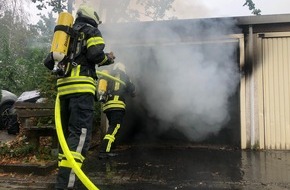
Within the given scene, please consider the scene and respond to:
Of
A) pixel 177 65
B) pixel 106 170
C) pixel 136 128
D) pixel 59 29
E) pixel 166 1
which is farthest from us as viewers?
pixel 166 1

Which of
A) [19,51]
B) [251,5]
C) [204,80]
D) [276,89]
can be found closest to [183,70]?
[204,80]

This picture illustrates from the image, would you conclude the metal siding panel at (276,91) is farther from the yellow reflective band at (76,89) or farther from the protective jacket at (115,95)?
the yellow reflective band at (76,89)

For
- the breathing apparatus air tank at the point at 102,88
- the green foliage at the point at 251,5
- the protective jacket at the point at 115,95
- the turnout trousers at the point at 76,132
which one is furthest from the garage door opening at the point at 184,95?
the green foliage at the point at 251,5

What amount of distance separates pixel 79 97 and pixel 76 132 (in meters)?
0.39

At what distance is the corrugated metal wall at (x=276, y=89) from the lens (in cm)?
682

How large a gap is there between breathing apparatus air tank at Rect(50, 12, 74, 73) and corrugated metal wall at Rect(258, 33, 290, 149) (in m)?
4.87

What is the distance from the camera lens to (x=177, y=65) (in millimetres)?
7953

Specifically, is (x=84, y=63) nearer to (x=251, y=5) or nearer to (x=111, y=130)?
(x=111, y=130)

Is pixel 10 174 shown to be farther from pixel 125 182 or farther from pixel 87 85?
pixel 87 85

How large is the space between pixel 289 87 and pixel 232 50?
4.99 ft

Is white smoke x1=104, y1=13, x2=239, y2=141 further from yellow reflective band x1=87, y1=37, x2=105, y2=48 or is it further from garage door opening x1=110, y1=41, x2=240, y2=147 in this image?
yellow reflective band x1=87, y1=37, x2=105, y2=48

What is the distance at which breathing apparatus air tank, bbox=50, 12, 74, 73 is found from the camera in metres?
3.42

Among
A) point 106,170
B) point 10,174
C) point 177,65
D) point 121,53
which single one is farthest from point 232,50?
point 10,174

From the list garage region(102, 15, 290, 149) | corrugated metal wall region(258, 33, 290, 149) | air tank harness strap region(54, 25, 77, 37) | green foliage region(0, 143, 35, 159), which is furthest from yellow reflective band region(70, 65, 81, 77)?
corrugated metal wall region(258, 33, 290, 149)
